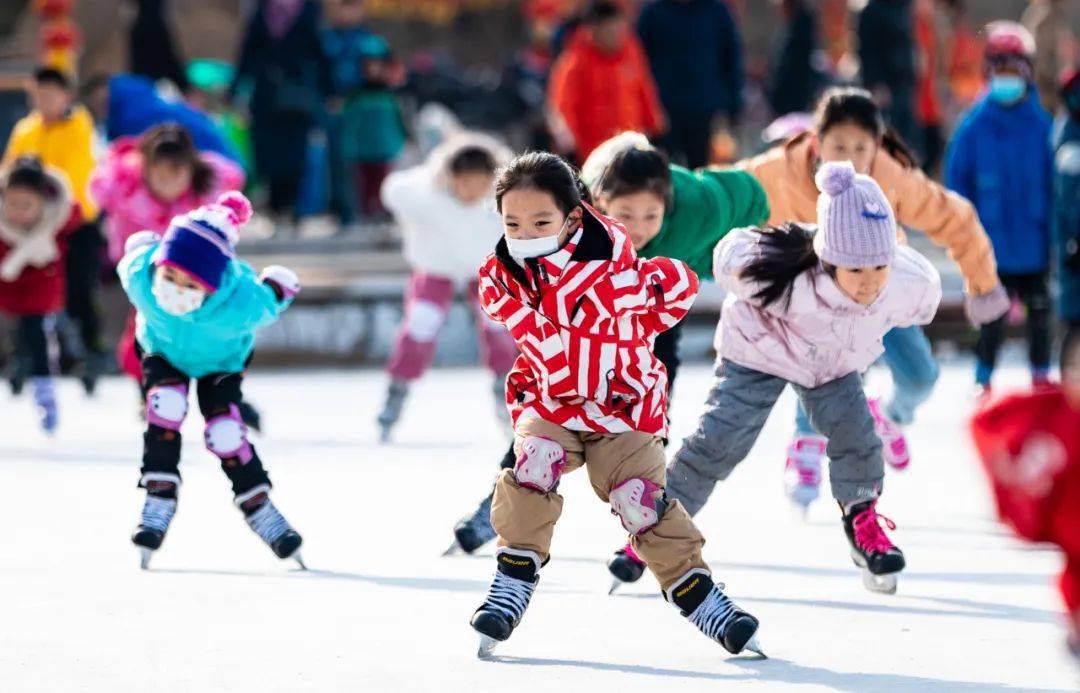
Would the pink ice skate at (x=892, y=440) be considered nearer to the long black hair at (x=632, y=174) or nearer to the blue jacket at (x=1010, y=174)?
the long black hair at (x=632, y=174)

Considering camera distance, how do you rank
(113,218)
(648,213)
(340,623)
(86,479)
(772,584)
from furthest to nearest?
(113,218) → (86,479) → (648,213) → (772,584) → (340,623)

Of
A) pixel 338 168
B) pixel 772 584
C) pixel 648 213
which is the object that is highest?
pixel 648 213

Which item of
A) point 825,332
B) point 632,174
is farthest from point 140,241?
point 825,332

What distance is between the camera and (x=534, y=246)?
16.0 ft

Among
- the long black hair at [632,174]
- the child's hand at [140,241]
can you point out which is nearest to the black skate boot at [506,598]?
the long black hair at [632,174]

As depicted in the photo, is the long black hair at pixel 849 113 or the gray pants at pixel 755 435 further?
the long black hair at pixel 849 113

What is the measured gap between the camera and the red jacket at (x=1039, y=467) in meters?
3.53

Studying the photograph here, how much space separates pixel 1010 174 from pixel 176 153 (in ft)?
12.0

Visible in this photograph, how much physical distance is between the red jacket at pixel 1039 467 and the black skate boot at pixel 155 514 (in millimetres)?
3096

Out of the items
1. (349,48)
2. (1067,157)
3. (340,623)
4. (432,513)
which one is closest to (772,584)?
(340,623)

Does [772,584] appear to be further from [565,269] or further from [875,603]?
[565,269]

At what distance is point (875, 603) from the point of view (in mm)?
5535

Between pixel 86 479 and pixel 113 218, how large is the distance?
1849mm

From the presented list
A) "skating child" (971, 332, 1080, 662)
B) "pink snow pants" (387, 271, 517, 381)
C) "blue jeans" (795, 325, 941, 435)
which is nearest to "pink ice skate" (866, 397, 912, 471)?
"blue jeans" (795, 325, 941, 435)
